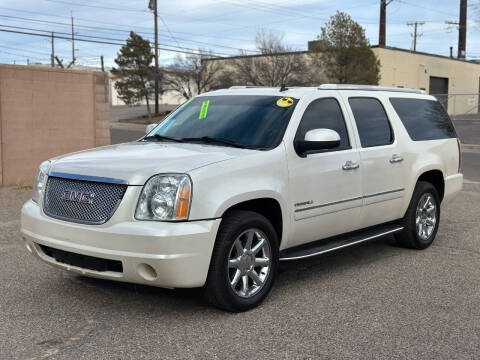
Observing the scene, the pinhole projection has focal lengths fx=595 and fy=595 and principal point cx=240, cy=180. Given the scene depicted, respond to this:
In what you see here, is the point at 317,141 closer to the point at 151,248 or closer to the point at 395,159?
the point at 395,159

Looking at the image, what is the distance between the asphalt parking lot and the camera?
13.0 ft

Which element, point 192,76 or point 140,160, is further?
point 192,76

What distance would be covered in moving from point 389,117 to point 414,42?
80.2m

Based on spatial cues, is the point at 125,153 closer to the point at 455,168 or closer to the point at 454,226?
the point at 455,168

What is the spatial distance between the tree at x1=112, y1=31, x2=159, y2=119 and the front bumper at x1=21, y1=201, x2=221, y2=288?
135ft

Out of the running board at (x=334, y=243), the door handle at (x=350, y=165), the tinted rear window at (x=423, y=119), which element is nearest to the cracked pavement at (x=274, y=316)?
the running board at (x=334, y=243)

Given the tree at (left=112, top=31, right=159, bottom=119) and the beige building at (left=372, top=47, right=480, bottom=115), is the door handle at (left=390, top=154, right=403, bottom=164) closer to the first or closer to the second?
the beige building at (left=372, top=47, right=480, bottom=115)

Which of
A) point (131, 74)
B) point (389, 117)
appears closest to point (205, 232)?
point (389, 117)

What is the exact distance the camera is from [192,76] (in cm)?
4475

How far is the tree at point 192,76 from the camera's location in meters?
44.6

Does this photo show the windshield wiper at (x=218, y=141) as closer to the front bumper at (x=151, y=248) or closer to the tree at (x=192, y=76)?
the front bumper at (x=151, y=248)

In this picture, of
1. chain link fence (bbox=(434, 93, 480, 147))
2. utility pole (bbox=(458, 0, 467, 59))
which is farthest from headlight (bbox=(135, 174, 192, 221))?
utility pole (bbox=(458, 0, 467, 59))


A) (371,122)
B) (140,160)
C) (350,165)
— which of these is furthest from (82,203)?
(371,122)

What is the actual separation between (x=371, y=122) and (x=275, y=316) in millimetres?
2550
